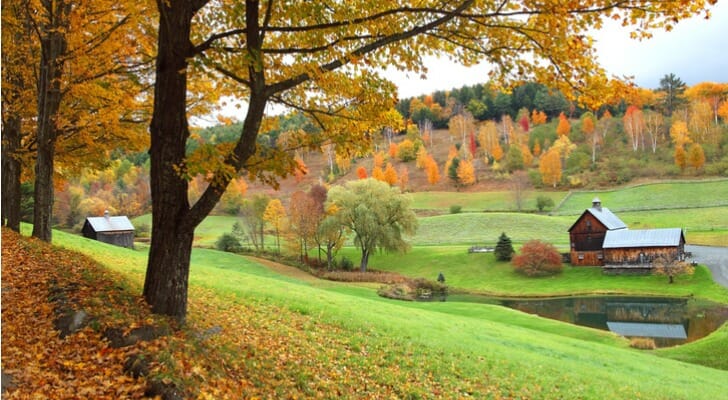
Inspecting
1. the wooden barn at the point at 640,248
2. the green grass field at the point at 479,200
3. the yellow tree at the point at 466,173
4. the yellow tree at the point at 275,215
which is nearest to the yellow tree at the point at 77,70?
the yellow tree at the point at 275,215

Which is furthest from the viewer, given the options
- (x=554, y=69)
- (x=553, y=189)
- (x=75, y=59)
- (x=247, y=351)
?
(x=553, y=189)

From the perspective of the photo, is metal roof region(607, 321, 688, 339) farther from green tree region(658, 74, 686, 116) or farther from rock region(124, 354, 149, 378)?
green tree region(658, 74, 686, 116)

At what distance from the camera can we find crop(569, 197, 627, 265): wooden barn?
47.5 metres

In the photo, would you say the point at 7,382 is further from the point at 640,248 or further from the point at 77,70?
the point at 640,248

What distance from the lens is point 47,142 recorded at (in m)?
12.6

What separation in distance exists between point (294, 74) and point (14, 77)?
11539 mm

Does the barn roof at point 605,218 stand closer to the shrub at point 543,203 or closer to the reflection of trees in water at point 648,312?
the reflection of trees in water at point 648,312

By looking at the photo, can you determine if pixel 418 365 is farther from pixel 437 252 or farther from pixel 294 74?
pixel 437 252

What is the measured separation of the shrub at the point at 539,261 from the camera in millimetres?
44562

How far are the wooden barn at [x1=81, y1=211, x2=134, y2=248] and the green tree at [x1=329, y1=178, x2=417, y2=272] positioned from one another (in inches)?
787

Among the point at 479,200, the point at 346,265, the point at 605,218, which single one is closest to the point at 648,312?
the point at 605,218

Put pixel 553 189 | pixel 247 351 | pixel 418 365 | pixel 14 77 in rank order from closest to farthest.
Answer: pixel 247 351, pixel 418 365, pixel 14 77, pixel 553 189

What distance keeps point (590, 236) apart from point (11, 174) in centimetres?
4825

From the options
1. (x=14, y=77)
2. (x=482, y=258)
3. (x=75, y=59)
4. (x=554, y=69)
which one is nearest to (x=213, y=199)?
(x=554, y=69)
